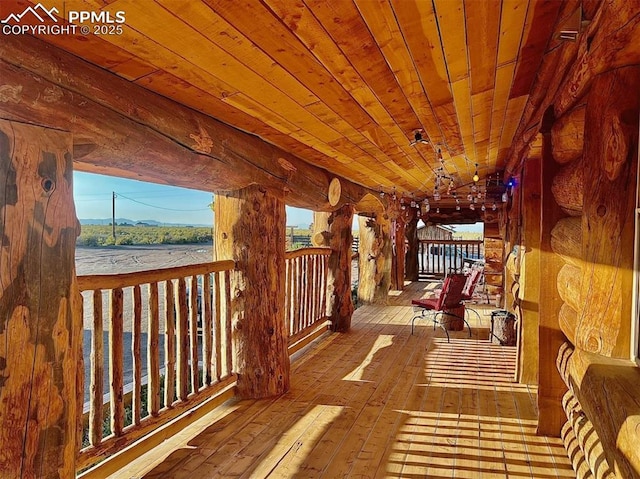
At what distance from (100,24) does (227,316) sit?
2275 millimetres

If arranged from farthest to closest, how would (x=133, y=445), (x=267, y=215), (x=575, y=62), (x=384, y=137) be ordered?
(x=384, y=137) → (x=267, y=215) → (x=133, y=445) → (x=575, y=62)

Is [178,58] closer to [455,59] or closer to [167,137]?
[167,137]

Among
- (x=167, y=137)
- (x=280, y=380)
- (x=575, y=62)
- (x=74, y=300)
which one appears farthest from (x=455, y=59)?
(x=280, y=380)

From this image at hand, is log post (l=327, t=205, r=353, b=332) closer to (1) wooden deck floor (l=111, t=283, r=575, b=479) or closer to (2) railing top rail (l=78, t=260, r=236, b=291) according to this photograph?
(1) wooden deck floor (l=111, t=283, r=575, b=479)

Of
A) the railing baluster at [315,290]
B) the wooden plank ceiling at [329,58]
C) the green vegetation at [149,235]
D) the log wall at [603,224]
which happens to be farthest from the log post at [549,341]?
the green vegetation at [149,235]

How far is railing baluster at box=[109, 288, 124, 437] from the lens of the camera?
7.47 ft

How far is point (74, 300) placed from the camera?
1.67 metres

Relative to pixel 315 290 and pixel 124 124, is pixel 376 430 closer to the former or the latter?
pixel 124 124

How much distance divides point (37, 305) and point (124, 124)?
2.56ft

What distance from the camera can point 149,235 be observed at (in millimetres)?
13086

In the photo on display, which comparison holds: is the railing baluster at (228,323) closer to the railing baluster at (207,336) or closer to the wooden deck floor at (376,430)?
the railing baluster at (207,336)

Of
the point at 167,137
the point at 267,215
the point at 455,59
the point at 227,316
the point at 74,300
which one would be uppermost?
the point at 455,59

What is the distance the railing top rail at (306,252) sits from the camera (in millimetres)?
4441

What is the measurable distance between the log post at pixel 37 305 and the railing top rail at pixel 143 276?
449mm
